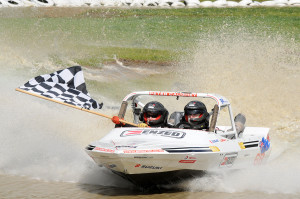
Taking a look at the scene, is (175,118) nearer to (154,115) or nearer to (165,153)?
(154,115)

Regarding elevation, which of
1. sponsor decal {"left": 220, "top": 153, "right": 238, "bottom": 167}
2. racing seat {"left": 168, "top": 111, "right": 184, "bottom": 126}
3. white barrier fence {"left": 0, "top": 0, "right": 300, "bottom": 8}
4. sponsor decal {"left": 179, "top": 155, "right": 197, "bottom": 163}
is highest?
white barrier fence {"left": 0, "top": 0, "right": 300, "bottom": 8}

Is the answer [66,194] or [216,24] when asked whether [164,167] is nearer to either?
[66,194]

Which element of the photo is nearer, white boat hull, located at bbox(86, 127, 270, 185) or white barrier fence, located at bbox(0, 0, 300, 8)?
white boat hull, located at bbox(86, 127, 270, 185)

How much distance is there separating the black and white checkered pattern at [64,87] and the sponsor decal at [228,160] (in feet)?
8.84

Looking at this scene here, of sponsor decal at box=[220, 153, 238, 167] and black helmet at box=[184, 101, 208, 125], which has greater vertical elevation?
black helmet at box=[184, 101, 208, 125]

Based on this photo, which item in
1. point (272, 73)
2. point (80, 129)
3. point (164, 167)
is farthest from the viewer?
point (272, 73)

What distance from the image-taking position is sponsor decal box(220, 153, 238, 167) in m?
10.0

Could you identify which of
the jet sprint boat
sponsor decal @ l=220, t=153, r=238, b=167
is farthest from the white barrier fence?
sponsor decal @ l=220, t=153, r=238, b=167

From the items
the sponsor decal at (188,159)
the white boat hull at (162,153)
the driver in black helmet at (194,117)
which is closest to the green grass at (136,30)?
the driver in black helmet at (194,117)

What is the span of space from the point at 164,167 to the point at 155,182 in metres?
0.45

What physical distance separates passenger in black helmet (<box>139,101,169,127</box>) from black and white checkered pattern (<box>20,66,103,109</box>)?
3.59 feet

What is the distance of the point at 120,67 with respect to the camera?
2242 cm

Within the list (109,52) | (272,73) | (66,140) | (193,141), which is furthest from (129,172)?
(109,52)

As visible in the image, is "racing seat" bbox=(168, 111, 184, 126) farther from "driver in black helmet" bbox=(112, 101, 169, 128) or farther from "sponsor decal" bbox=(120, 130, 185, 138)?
"sponsor decal" bbox=(120, 130, 185, 138)
